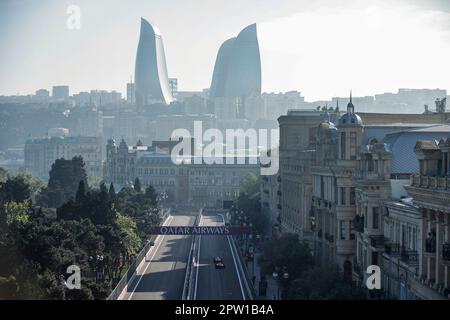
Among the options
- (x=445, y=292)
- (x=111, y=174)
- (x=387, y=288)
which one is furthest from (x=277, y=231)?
(x=111, y=174)

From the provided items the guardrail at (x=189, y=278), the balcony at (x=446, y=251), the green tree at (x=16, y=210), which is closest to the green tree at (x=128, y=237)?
the guardrail at (x=189, y=278)

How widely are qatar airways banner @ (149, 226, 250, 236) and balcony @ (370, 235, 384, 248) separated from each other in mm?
36862

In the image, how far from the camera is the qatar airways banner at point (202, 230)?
273 feet

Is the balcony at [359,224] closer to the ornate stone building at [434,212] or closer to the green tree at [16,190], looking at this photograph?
the ornate stone building at [434,212]

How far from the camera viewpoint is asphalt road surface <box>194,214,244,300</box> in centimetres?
5691

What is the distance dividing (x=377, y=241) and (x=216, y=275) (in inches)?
896

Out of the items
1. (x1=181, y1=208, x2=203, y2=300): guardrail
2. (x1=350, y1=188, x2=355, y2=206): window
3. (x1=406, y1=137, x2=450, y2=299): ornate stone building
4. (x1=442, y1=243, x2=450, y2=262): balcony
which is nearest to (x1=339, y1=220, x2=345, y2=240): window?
(x1=350, y1=188, x2=355, y2=206): window

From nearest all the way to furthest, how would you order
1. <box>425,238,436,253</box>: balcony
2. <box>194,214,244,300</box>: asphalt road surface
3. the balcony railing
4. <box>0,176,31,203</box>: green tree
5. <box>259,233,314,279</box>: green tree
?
the balcony railing, <box>425,238,436,253</box>: balcony, <box>194,214,244,300</box>: asphalt road surface, <box>259,233,314,279</box>: green tree, <box>0,176,31,203</box>: green tree

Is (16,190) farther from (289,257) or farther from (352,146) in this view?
(352,146)

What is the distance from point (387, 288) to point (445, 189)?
39.4 feet

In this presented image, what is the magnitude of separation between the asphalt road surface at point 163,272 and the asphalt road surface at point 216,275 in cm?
109

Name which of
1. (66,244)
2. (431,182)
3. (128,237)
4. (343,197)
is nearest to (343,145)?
(343,197)

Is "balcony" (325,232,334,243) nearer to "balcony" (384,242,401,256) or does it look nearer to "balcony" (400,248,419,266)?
"balcony" (384,242,401,256)
